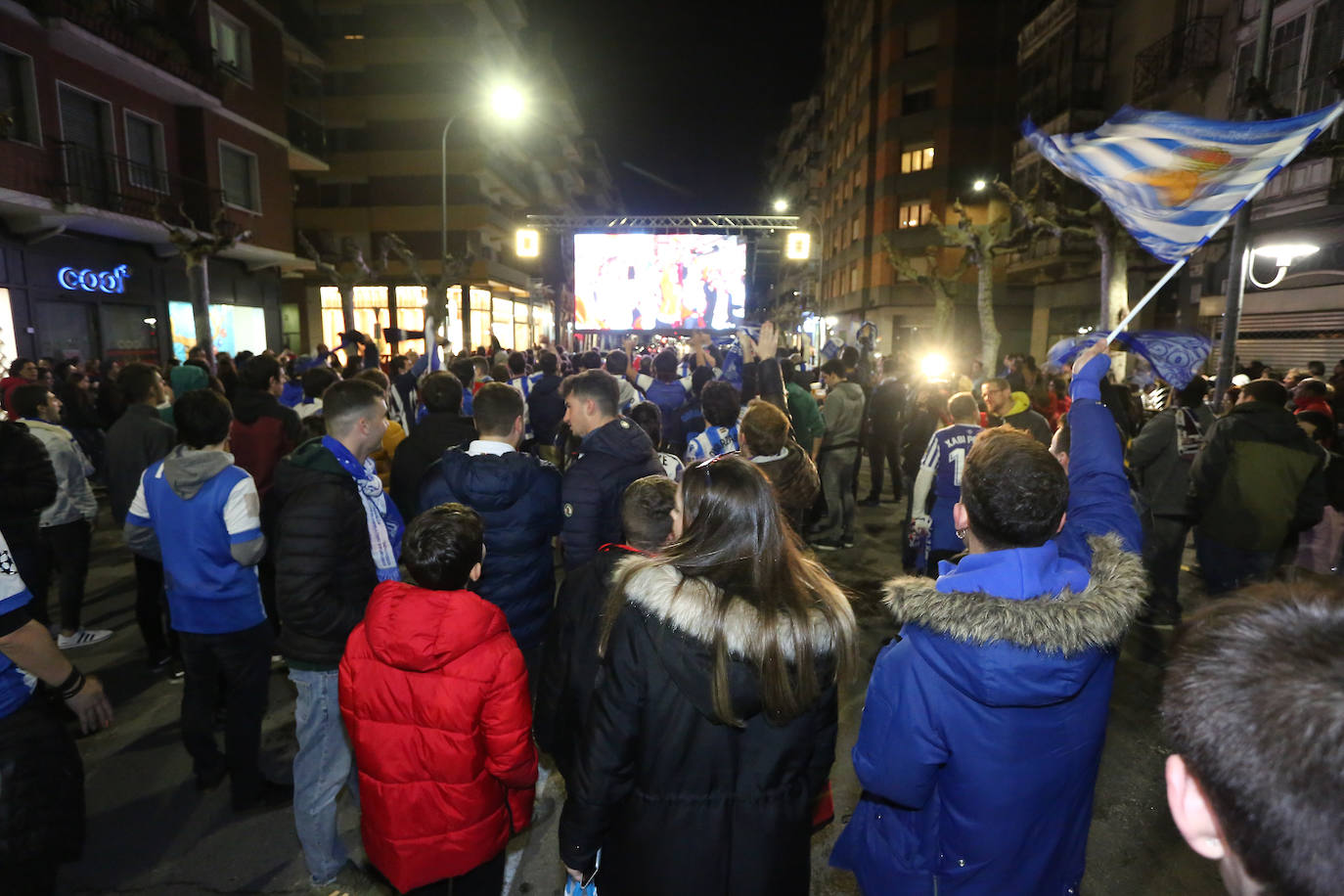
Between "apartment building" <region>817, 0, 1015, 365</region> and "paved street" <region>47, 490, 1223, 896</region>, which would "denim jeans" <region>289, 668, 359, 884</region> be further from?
"apartment building" <region>817, 0, 1015, 365</region>

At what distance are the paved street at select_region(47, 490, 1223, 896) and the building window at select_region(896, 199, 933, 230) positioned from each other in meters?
34.9

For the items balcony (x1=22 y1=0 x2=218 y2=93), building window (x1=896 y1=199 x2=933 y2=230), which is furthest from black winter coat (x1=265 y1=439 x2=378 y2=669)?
building window (x1=896 y1=199 x2=933 y2=230)

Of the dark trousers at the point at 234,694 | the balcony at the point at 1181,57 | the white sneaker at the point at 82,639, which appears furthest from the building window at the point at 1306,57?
the white sneaker at the point at 82,639

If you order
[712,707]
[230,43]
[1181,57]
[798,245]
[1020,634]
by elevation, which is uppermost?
[230,43]

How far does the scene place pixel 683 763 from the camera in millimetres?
1791

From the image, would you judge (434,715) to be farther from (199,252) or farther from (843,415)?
(199,252)

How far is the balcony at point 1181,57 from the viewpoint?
52.5 feet

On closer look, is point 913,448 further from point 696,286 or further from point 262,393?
point 696,286

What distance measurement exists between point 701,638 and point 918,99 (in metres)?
41.2

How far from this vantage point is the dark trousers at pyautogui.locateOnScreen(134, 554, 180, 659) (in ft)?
15.5

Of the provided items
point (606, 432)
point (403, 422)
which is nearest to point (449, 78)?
point (403, 422)

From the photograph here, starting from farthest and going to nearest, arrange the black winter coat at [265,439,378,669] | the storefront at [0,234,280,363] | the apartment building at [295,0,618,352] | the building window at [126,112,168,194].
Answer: the apartment building at [295,0,618,352], the building window at [126,112,168,194], the storefront at [0,234,280,363], the black winter coat at [265,439,378,669]

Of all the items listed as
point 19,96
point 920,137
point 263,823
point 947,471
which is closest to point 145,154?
point 19,96

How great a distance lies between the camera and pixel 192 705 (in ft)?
11.3
